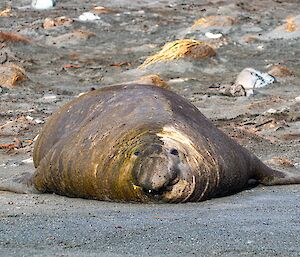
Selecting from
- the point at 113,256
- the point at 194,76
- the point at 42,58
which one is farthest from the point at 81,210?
the point at 42,58

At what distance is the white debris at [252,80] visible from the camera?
1271 centimetres

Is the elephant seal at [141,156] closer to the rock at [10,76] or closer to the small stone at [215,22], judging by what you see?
the rock at [10,76]

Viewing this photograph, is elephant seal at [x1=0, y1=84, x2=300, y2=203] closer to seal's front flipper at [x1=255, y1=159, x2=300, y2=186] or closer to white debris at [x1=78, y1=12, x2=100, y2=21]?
seal's front flipper at [x1=255, y1=159, x2=300, y2=186]

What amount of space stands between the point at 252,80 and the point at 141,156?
8.11 m

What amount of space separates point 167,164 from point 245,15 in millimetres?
15328

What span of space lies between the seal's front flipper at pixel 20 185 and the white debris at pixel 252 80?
6.84 meters

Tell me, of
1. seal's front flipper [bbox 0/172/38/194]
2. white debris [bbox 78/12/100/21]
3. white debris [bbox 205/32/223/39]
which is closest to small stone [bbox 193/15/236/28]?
white debris [bbox 205/32/223/39]

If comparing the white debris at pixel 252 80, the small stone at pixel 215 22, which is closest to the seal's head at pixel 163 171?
the white debris at pixel 252 80

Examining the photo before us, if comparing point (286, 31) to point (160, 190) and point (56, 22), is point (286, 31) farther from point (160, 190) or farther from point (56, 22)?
point (160, 190)

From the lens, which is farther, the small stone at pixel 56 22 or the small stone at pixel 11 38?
the small stone at pixel 56 22

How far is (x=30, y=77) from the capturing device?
14203 millimetres

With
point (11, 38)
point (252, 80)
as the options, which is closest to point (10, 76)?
point (252, 80)

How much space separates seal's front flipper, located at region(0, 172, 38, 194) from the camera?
5871 millimetres

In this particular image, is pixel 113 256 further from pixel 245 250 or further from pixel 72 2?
pixel 72 2
